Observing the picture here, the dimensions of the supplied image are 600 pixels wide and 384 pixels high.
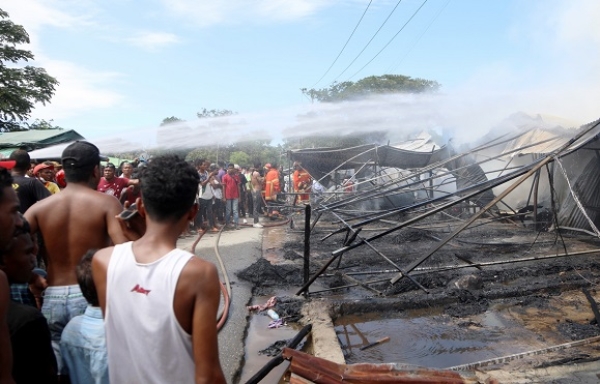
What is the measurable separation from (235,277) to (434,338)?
11.1 feet

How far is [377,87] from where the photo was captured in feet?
120

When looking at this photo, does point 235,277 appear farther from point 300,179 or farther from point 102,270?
point 300,179

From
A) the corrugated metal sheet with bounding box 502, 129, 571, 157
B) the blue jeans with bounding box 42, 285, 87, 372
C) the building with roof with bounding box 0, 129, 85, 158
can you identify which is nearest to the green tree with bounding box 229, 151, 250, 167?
the building with roof with bounding box 0, 129, 85, 158

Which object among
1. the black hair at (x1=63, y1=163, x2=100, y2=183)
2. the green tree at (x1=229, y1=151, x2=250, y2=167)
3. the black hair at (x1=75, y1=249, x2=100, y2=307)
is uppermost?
the black hair at (x1=63, y1=163, x2=100, y2=183)

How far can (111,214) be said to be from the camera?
2.67 meters

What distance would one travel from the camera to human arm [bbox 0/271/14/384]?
138 cm

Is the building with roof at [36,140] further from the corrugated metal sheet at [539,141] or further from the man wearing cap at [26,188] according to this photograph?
the corrugated metal sheet at [539,141]

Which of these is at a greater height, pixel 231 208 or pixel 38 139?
pixel 38 139

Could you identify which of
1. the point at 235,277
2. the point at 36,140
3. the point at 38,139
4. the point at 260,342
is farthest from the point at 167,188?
the point at 38,139

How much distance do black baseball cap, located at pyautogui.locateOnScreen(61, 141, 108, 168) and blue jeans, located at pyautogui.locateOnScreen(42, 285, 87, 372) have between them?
2.42 feet

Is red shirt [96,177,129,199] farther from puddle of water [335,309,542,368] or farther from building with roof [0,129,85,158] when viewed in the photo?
building with roof [0,129,85,158]

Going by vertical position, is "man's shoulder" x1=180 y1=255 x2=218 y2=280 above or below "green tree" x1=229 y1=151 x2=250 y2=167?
above

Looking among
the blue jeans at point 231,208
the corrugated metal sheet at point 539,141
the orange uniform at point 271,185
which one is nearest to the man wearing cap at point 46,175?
the blue jeans at point 231,208

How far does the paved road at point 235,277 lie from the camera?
4.22 meters
